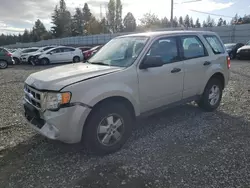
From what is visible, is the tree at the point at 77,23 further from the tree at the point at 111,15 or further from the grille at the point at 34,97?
the grille at the point at 34,97

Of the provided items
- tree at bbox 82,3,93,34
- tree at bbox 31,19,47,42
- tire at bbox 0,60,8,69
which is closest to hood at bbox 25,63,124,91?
tire at bbox 0,60,8,69

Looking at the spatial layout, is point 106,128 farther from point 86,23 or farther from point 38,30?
point 38,30

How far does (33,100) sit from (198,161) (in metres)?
Result: 2.60

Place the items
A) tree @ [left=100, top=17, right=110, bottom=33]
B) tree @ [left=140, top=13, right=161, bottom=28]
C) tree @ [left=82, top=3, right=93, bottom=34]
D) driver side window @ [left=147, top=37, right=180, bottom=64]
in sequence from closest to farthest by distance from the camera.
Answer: driver side window @ [left=147, top=37, right=180, bottom=64] → tree @ [left=140, top=13, right=161, bottom=28] → tree @ [left=100, top=17, right=110, bottom=33] → tree @ [left=82, top=3, right=93, bottom=34]

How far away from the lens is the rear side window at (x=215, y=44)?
17.1 ft

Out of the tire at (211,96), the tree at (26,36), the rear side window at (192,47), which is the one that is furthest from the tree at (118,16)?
the rear side window at (192,47)

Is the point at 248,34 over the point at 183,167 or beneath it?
over

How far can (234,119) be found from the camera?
498cm

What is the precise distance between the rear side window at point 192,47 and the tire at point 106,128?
1.85 m

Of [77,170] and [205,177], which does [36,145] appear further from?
[205,177]

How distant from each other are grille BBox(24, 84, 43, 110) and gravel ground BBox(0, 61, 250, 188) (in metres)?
0.82

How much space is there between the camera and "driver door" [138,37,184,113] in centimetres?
389

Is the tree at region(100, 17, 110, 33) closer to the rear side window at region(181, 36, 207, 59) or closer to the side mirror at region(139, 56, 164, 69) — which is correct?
the rear side window at region(181, 36, 207, 59)

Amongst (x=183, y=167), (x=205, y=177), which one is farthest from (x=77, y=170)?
(x=205, y=177)
